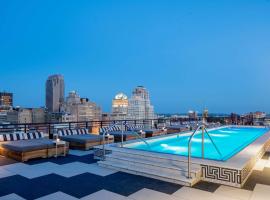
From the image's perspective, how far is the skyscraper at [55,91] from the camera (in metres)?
90.7

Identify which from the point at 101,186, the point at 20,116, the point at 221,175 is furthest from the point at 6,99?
the point at 221,175

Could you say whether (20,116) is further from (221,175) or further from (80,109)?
(221,175)

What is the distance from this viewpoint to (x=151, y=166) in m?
4.24

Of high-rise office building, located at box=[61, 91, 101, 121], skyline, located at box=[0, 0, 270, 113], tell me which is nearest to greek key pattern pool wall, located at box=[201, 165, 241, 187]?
skyline, located at box=[0, 0, 270, 113]

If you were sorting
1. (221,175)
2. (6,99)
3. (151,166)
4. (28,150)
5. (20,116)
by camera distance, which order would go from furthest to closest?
(6,99)
(20,116)
(28,150)
(151,166)
(221,175)

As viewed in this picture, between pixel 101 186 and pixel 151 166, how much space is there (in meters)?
1.12

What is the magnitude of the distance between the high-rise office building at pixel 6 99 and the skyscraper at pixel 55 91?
621 inches

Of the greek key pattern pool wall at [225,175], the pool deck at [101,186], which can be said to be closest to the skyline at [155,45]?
the greek key pattern pool wall at [225,175]

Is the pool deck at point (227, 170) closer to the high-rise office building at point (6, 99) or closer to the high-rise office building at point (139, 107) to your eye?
the high-rise office building at point (139, 107)

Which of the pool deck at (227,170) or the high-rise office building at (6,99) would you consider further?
the high-rise office building at (6,99)

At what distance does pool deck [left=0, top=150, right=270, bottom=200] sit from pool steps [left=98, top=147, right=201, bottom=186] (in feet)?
0.41

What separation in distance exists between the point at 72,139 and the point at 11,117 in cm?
7065

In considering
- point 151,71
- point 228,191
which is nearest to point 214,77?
point 151,71

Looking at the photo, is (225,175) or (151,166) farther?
(151,166)
